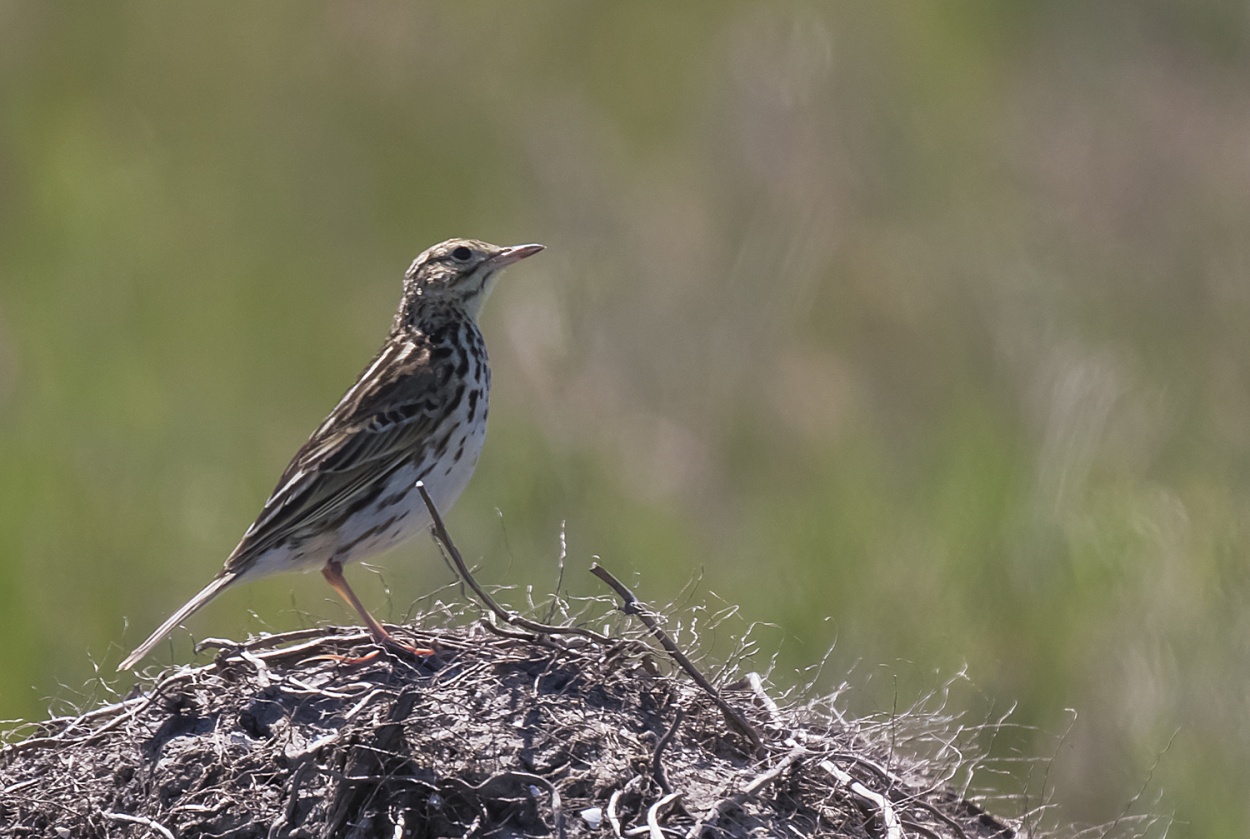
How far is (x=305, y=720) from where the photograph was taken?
20.8ft

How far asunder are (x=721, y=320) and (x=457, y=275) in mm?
8536

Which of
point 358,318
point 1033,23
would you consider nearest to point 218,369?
point 358,318

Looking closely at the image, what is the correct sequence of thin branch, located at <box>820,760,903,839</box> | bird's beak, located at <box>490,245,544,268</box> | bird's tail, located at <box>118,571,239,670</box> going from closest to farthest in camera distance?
1. thin branch, located at <box>820,760,903,839</box>
2. bird's tail, located at <box>118,571,239,670</box>
3. bird's beak, located at <box>490,245,544,268</box>

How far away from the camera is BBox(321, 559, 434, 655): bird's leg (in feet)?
22.0

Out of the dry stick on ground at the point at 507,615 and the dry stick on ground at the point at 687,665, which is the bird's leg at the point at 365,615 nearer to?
the dry stick on ground at the point at 507,615

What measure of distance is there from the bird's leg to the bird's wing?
9.3 inches

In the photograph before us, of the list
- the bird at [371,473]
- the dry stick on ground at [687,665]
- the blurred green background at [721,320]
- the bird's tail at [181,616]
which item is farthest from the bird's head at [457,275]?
the dry stick on ground at [687,665]

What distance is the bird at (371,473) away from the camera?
8.31 meters

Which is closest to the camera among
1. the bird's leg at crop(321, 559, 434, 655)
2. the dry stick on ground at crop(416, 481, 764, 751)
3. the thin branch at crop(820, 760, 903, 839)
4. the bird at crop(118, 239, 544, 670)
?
the thin branch at crop(820, 760, 903, 839)

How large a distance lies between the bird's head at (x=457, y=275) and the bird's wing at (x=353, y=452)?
553mm

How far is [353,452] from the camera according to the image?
845 centimetres

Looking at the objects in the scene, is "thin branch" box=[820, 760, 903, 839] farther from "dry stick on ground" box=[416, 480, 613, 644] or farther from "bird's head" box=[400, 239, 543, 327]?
"bird's head" box=[400, 239, 543, 327]

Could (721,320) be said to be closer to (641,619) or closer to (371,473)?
(371,473)

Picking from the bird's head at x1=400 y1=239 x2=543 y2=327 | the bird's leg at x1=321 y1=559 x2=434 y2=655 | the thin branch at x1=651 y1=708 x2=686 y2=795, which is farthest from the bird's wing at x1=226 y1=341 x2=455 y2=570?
the thin branch at x1=651 y1=708 x2=686 y2=795
